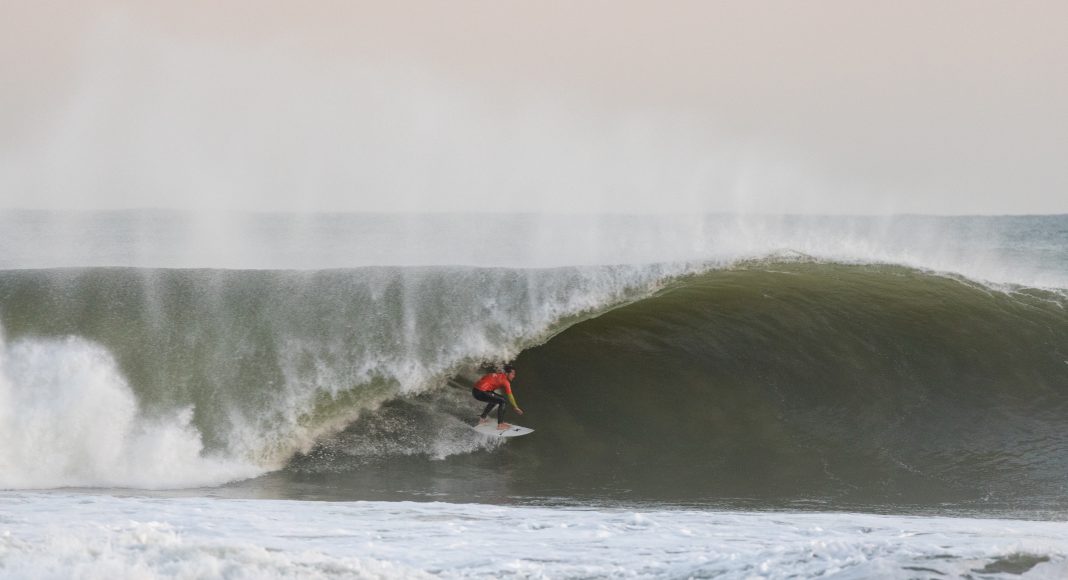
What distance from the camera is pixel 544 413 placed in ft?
38.2

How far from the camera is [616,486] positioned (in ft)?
32.7

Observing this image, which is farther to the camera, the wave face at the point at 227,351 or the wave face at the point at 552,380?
the wave face at the point at 227,351

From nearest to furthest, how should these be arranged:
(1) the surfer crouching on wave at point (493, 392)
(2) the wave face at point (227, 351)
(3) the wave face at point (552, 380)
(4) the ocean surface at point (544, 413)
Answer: (4) the ocean surface at point (544, 413) → (3) the wave face at point (552, 380) → (2) the wave face at point (227, 351) → (1) the surfer crouching on wave at point (493, 392)

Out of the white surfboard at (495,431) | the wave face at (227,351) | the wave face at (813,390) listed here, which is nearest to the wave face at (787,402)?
the wave face at (813,390)

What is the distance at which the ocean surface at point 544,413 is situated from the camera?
7082mm

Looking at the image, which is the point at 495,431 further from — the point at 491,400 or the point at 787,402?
the point at 787,402

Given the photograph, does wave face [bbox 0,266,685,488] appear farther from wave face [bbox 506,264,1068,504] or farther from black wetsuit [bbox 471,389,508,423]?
wave face [bbox 506,264,1068,504]

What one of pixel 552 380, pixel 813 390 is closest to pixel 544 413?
pixel 552 380

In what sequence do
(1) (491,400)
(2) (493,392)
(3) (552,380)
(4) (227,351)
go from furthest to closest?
(3) (552,380) → (4) (227,351) → (2) (493,392) → (1) (491,400)

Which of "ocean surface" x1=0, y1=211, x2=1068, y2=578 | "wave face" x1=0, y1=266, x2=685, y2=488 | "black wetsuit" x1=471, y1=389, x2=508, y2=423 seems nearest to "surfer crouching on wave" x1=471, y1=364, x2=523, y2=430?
"black wetsuit" x1=471, y1=389, x2=508, y2=423

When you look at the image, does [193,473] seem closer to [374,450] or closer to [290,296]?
[374,450]

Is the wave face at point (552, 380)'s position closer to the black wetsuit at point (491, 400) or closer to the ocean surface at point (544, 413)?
the ocean surface at point (544, 413)

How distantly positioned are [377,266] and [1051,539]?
30.6ft

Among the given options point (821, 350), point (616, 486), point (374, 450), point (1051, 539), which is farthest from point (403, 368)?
point (1051, 539)
